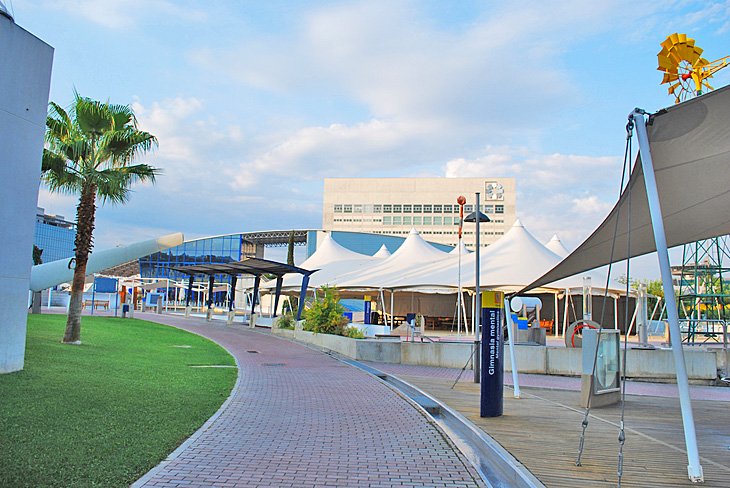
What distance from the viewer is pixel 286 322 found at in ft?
98.8

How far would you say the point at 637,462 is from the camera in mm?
6273

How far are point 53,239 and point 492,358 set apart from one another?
96622 millimetres

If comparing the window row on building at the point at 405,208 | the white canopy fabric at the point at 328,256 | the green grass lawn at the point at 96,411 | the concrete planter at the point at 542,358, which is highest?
the window row on building at the point at 405,208

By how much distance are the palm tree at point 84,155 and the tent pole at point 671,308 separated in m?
14.8

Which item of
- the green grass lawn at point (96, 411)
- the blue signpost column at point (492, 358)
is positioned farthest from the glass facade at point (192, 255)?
the blue signpost column at point (492, 358)

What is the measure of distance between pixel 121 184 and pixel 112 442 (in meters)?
13.1

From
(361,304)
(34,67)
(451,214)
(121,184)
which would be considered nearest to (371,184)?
(451,214)

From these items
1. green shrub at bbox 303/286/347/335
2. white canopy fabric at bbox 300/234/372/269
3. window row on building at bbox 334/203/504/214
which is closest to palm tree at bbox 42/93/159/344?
green shrub at bbox 303/286/347/335

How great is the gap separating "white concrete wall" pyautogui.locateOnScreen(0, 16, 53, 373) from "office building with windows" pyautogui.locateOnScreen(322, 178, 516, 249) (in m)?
85.5

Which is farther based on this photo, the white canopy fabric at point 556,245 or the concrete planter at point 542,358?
the white canopy fabric at point 556,245

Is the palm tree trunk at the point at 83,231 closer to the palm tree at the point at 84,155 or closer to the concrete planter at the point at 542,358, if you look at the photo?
the palm tree at the point at 84,155

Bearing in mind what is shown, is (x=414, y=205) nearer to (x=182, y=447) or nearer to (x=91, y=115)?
(x=91, y=115)

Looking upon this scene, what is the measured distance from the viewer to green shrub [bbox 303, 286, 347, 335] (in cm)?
2281

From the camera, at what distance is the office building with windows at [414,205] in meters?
96.9
